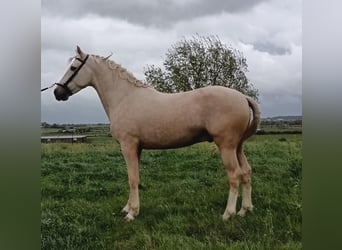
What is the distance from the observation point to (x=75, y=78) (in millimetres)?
2168

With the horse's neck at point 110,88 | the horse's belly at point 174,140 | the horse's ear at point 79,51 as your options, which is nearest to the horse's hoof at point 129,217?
the horse's belly at point 174,140

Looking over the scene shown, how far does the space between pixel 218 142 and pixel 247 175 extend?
0.58ft

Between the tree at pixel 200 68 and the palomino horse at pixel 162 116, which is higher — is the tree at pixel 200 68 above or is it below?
above

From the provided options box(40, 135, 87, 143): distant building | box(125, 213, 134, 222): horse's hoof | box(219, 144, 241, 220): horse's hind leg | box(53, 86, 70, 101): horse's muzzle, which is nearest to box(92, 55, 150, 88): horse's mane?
box(53, 86, 70, 101): horse's muzzle

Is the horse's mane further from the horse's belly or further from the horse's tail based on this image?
the horse's tail

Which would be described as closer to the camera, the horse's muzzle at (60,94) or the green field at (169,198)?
the green field at (169,198)

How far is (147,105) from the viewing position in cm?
212

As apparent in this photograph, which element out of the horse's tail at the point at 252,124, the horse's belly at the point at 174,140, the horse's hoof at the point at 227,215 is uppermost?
the horse's tail at the point at 252,124

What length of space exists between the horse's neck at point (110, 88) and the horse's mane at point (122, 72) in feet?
0.04

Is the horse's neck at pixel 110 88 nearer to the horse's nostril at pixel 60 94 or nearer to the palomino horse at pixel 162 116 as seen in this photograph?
the palomino horse at pixel 162 116

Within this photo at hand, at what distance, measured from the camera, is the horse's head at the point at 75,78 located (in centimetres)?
214

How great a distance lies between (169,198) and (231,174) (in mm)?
275

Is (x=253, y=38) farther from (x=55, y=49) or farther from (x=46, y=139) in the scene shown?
(x=46, y=139)
